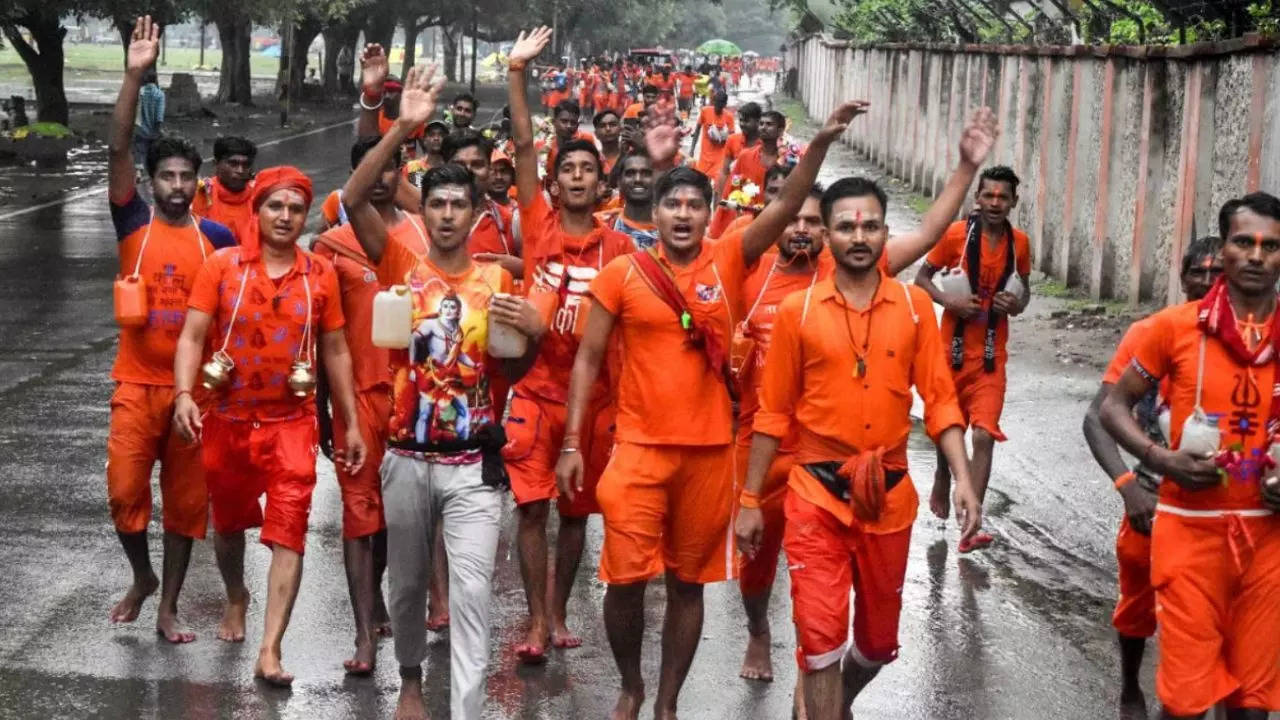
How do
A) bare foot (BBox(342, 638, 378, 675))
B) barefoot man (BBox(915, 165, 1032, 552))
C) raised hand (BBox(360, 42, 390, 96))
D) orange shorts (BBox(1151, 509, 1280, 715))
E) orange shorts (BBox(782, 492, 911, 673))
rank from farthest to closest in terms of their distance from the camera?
barefoot man (BBox(915, 165, 1032, 552))
raised hand (BBox(360, 42, 390, 96))
bare foot (BBox(342, 638, 378, 675))
orange shorts (BBox(782, 492, 911, 673))
orange shorts (BBox(1151, 509, 1280, 715))

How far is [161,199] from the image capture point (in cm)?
789

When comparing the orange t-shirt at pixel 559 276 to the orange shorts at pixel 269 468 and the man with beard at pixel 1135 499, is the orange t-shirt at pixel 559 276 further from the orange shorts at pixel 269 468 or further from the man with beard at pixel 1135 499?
the man with beard at pixel 1135 499

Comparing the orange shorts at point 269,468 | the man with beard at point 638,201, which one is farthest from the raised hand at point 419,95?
the man with beard at point 638,201

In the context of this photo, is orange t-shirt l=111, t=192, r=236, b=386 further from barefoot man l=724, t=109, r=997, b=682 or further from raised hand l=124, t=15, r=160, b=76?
barefoot man l=724, t=109, r=997, b=682

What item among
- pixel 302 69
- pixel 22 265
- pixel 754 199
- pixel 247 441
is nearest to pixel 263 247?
pixel 247 441

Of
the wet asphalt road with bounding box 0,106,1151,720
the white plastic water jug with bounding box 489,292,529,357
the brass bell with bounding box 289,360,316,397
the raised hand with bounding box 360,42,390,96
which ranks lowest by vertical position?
the wet asphalt road with bounding box 0,106,1151,720

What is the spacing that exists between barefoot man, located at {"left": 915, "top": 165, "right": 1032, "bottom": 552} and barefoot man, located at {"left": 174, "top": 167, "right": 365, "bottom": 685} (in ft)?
11.3

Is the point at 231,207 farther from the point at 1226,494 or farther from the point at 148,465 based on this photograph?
the point at 1226,494

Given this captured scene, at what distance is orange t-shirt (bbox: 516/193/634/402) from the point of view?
25.1 ft

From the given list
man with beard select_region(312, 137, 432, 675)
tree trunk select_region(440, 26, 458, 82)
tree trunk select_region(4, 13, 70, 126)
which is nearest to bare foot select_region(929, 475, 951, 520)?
man with beard select_region(312, 137, 432, 675)

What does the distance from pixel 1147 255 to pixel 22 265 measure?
11342 mm

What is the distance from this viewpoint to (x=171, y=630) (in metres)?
7.76

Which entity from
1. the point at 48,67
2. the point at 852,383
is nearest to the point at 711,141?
the point at 852,383

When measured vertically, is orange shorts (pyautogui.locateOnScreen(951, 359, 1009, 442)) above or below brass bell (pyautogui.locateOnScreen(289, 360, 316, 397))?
below
